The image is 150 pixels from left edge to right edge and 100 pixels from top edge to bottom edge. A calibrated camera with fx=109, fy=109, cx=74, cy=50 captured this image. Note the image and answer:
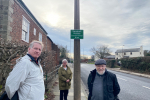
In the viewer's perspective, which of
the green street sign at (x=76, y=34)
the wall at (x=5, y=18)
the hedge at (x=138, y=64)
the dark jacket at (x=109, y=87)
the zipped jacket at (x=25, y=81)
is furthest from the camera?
the hedge at (x=138, y=64)

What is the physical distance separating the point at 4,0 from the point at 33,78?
584 cm

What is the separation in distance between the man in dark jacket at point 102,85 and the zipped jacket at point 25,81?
1.35 metres

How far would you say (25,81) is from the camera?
67.0 inches

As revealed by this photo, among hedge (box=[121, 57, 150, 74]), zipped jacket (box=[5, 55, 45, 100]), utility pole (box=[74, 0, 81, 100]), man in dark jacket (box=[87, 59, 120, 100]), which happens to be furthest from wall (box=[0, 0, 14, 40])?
hedge (box=[121, 57, 150, 74])

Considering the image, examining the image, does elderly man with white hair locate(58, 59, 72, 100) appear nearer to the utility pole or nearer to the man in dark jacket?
the utility pole

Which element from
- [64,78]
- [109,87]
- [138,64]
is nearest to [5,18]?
[64,78]

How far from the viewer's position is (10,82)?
1555 millimetres

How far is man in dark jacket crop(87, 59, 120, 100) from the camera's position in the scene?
253 cm

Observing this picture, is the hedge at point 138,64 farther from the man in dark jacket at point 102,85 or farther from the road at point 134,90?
the man in dark jacket at point 102,85

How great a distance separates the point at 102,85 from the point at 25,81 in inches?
67.8

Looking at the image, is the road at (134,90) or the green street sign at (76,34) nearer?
the green street sign at (76,34)

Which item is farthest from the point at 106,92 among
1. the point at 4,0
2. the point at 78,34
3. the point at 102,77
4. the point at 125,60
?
the point at 125,60

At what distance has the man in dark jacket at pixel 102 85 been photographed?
253 centimetres

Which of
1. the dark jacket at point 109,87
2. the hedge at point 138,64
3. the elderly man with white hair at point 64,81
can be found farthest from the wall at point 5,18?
the hedge at point 138,64
